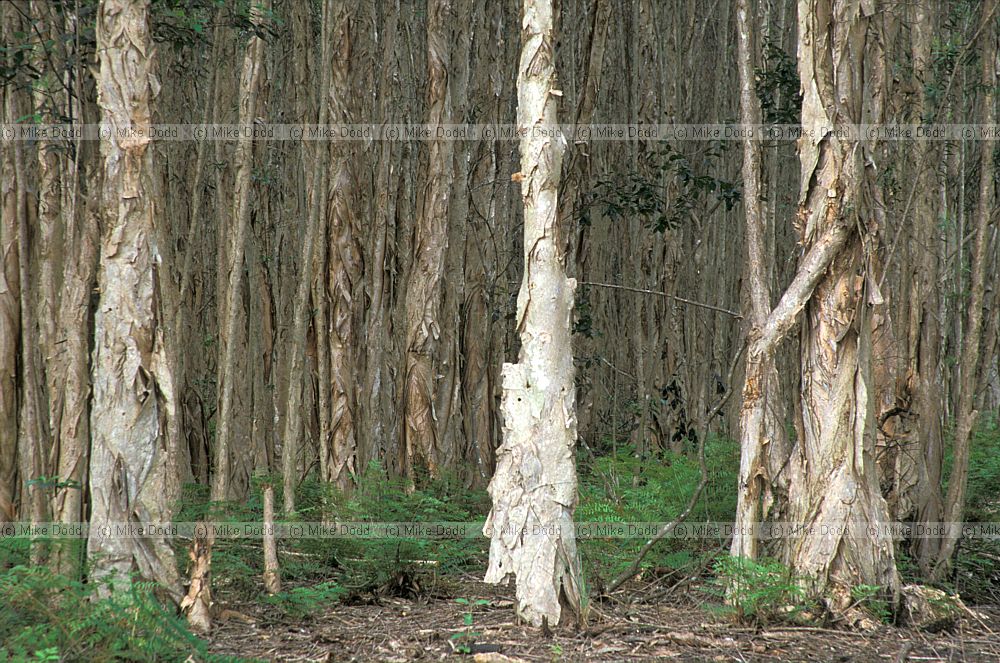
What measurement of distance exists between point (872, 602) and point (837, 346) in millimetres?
1495

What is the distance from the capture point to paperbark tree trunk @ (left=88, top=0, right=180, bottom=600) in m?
4.73

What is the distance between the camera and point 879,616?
5.16 m

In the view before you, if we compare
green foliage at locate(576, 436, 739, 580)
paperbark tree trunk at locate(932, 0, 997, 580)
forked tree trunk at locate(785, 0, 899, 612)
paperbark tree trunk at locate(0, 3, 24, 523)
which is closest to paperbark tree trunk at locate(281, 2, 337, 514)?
paperbark tree trunk at locate(0, 3, 24, 523)

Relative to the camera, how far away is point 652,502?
6883 mm

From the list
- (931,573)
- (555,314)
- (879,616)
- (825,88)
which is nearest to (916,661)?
(879,616)

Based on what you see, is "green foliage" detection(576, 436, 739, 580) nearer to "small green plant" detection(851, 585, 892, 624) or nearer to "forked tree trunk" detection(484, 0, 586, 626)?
"forked tree trunk" detection(484, 0, 586, 626)

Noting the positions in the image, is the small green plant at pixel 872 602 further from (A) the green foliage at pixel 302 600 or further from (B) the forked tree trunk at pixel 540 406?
(A) the green foliage at pixel 302 600

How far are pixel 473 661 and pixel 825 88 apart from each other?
3.91 meters

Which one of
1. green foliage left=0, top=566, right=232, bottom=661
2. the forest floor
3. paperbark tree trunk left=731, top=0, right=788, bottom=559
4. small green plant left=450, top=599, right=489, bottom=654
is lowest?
the forest floor

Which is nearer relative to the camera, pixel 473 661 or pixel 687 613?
pixel 473 661

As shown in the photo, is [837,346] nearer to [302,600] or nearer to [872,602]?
[872,602]

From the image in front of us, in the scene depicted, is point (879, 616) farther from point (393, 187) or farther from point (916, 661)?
point (393, 187)

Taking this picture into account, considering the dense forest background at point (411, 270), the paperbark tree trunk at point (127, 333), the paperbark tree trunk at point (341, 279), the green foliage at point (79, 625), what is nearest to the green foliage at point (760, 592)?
the dense forest background at point (411, 270)

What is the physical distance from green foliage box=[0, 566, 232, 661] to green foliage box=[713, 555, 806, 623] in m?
2.81
